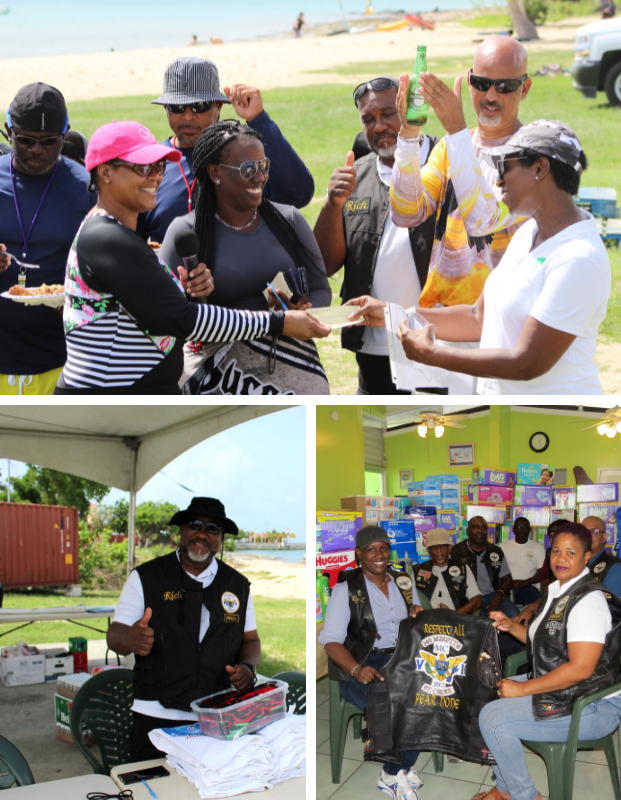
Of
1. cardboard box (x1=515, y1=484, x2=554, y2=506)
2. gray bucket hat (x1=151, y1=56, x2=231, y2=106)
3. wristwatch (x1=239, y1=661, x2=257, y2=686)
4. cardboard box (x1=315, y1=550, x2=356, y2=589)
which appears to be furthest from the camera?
cardboard box (x1=315, y1=550, x2=356, y2=589)

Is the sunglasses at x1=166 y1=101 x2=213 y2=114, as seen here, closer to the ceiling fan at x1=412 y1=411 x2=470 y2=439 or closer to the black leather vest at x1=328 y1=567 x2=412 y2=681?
the ceiling fan at x1=412 y1=411 x2=470 y2=439

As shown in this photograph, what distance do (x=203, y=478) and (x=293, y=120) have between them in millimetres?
9174

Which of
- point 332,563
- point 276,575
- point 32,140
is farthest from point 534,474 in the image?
point 276,575

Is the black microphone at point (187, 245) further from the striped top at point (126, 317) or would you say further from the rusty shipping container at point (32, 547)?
the rusty shipping container at point (32, 547)

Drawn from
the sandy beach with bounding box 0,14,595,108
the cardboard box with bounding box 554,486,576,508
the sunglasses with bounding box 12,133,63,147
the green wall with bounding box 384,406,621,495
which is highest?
the sandy beach with bounding box 0,14,595,108

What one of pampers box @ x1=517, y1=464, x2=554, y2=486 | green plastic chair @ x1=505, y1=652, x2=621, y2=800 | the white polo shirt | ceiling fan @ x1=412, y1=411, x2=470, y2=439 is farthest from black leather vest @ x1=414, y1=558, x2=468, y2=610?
the white polo shirt

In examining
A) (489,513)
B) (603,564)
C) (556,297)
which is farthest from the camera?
(489,513)

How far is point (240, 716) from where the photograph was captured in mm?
2234

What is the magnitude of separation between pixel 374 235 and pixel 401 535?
1.75 meters

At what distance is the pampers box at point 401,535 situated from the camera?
376 cm

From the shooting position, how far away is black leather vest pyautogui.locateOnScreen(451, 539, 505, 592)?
4.09 m

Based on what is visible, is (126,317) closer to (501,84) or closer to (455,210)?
(455,210)

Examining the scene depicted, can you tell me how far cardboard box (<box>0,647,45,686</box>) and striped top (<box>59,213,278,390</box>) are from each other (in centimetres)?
396

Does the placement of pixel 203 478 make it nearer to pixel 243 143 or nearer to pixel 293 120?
pixel 243 143
